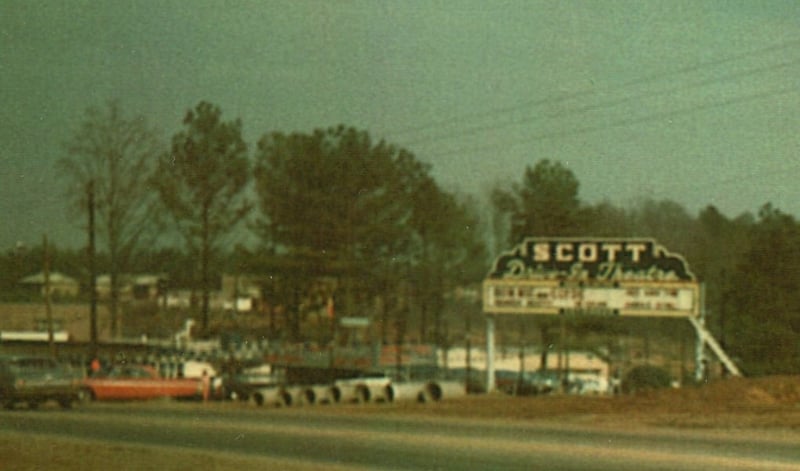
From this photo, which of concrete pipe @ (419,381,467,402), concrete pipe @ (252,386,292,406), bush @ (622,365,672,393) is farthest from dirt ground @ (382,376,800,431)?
bush @ (622,365,672,393)

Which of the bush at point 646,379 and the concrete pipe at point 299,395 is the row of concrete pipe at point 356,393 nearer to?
the concrete pipe at point 299,395

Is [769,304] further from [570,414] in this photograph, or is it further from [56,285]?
[56,285]

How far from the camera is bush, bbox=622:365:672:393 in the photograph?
170 ft

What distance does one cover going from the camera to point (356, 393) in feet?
138

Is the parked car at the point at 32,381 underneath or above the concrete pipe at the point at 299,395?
above

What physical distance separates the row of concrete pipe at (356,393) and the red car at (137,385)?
5.39 m

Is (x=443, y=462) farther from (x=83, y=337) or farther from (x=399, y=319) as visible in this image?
(x=83, y=337)

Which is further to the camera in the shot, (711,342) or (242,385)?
(242,385)

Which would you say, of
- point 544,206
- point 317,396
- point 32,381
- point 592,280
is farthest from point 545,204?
point 32,381

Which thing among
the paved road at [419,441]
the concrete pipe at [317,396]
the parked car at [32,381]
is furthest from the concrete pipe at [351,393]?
the parked car at [32,381]

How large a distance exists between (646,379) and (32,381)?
26752mm

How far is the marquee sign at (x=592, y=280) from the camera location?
4609 centimetres

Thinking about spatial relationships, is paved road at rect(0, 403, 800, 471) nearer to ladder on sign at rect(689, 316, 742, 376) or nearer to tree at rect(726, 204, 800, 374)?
ladder on sign at rect(689, 316, 742, 376)

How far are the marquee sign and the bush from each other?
5.97 meters
